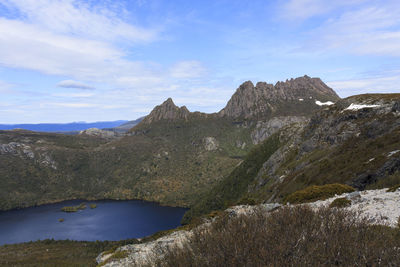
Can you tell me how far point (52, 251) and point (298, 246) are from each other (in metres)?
191

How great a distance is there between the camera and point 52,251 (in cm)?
15425

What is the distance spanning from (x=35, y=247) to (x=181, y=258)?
202165mm

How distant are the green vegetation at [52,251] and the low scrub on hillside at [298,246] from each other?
417 ft

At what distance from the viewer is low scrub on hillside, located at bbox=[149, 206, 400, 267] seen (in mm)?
10383

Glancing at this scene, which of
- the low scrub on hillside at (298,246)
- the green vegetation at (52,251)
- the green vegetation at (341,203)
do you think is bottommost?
the green vegetation at (52,251)

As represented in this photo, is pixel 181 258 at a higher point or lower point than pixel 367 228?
lower

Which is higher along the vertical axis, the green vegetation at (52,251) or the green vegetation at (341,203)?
the green vegetation at (341,203)

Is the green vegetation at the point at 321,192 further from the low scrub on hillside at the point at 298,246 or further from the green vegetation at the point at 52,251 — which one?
the green vegetation at the point at 52,251

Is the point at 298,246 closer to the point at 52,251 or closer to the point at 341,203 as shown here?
the point at 341,203

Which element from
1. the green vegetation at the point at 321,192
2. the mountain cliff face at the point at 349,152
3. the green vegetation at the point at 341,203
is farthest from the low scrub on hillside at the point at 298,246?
the mountain cliff face at the point at 349,152

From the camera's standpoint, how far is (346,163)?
52.5 metres

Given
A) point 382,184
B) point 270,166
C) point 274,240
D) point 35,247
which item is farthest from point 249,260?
point 35,247

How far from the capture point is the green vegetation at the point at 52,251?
128 meters

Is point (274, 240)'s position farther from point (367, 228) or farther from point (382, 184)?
point (382, 184)
